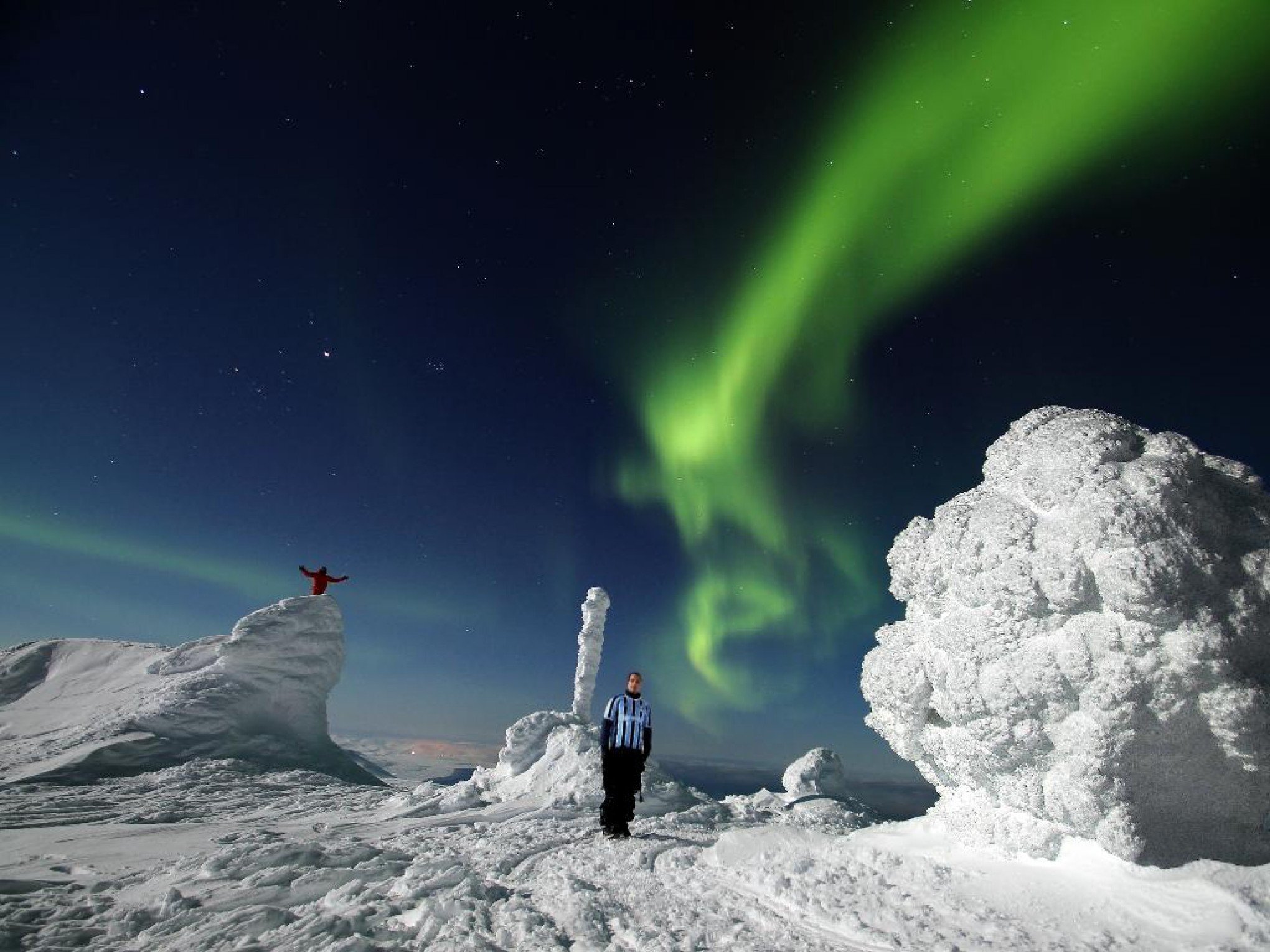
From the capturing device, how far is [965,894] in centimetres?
773

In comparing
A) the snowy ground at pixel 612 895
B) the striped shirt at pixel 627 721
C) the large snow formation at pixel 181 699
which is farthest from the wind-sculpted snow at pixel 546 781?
the large snow formation at pixel 181 699

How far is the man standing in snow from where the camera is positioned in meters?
Answer: 11.0

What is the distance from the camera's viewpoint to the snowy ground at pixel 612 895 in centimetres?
654

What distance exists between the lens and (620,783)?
11.2 meters

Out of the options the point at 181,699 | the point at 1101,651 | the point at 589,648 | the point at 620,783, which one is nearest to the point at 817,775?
the point at 589,648

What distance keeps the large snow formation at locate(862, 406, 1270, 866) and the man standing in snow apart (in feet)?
15.3

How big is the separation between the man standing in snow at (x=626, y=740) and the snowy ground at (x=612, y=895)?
1069mm

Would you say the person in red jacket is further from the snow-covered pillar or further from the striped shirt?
the striped shirt

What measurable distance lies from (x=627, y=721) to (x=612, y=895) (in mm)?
3346

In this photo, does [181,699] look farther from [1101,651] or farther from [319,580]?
[1101,651]

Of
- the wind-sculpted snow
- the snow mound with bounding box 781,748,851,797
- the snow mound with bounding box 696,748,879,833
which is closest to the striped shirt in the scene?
the snow mound with bounding box 696,748,879,833

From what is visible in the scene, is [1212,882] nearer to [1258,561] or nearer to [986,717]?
[986,717]

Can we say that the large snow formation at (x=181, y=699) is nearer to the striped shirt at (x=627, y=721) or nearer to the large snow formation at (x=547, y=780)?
the large snow formation at (x=547, y=780)

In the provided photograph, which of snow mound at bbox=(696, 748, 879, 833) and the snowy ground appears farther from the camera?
snow mound at bbox=(696, 748, 879, 833)
